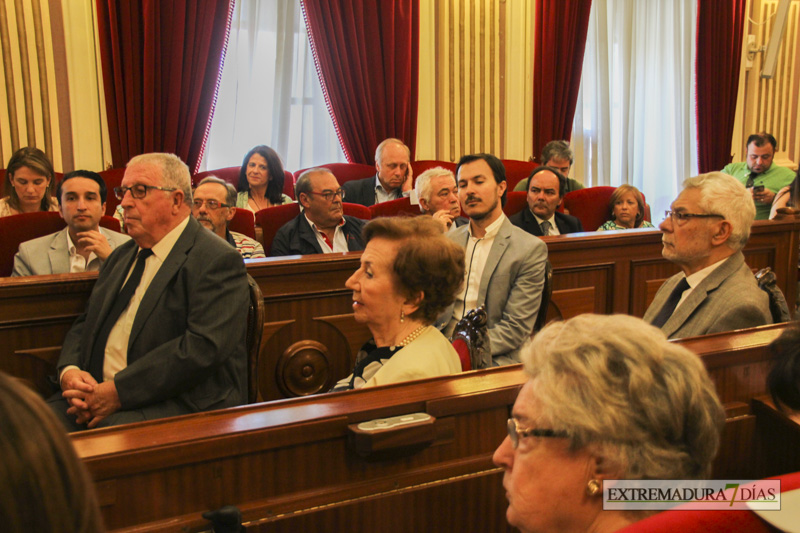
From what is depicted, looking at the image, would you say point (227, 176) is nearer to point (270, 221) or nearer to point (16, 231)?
point (270, 221)

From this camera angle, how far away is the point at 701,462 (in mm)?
1011

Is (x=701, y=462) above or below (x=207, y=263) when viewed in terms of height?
below

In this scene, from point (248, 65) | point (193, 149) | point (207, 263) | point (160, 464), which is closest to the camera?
point (160, 464)

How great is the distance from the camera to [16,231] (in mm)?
3129

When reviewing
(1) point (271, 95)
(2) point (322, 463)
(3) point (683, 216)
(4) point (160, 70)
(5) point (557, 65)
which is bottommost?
(2) point (322, 463)

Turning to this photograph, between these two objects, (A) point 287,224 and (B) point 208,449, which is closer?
(B) point 208,449

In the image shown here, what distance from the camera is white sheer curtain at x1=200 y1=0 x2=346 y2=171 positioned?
6.20 metres

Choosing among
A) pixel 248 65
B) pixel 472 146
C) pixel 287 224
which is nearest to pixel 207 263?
pixel 287 224

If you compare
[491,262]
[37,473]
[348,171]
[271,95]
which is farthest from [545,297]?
[271,95]

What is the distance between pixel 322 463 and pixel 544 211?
3471 millimetres

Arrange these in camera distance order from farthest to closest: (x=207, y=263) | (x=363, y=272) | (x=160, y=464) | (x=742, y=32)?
(x=742, y=32)
(x=207, y=263)
(x=363, y=272)
(x=160, y=464)

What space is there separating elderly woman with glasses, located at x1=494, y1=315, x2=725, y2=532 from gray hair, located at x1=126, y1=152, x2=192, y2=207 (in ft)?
6.02

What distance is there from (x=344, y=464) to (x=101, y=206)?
2272mm

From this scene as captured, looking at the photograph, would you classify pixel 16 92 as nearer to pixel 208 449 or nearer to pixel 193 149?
pixel 193 149
